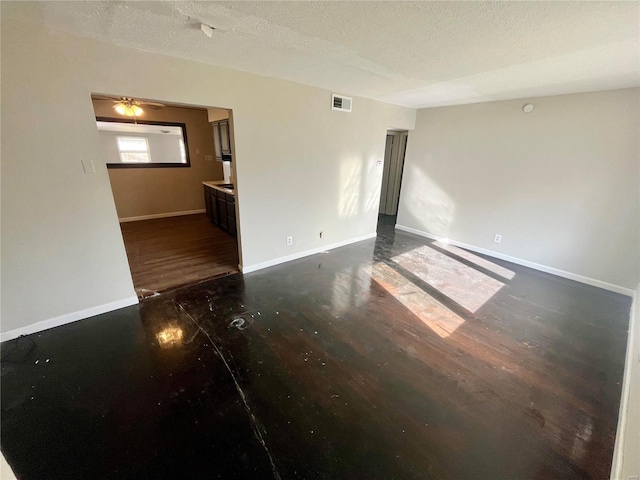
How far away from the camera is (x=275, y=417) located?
1592 millimetres

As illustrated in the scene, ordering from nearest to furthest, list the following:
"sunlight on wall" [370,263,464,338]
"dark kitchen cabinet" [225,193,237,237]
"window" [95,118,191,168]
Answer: "sunlight on wall" [370,263,464,338], "dark kitchen cabinet" [225,193,237,237], "window" [95,118,191,168]

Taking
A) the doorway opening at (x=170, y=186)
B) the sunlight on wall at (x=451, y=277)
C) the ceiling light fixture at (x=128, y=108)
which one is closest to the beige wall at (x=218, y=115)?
the doorway opening at (x=170, y=186)

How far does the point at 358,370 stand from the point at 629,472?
137cm

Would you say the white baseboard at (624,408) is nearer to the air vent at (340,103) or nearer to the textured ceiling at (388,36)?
the textured ceiling at (388,36)

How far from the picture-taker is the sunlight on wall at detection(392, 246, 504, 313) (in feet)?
9.82

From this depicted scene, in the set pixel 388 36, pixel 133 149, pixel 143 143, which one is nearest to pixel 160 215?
pixel 133 149

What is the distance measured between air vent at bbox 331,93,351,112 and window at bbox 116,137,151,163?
4273mm

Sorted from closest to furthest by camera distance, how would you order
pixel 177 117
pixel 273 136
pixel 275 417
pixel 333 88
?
pixel 275 417 < pixel 273 136 < pixel 333 88 < pixel 177 117

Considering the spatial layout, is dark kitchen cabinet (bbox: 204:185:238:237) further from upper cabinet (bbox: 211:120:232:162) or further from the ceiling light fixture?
the ceiling light fixture

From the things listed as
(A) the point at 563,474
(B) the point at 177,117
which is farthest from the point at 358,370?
(B) the point at 177,117

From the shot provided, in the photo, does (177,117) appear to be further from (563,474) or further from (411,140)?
(563,474)

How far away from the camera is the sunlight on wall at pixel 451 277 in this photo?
2.99m

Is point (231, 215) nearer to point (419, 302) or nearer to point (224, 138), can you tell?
point (224, 138)

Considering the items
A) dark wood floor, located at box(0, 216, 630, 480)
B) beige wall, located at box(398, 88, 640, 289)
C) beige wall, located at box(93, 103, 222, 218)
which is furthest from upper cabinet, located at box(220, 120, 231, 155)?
beige wall, located at box(398, 88, 640, 289)
